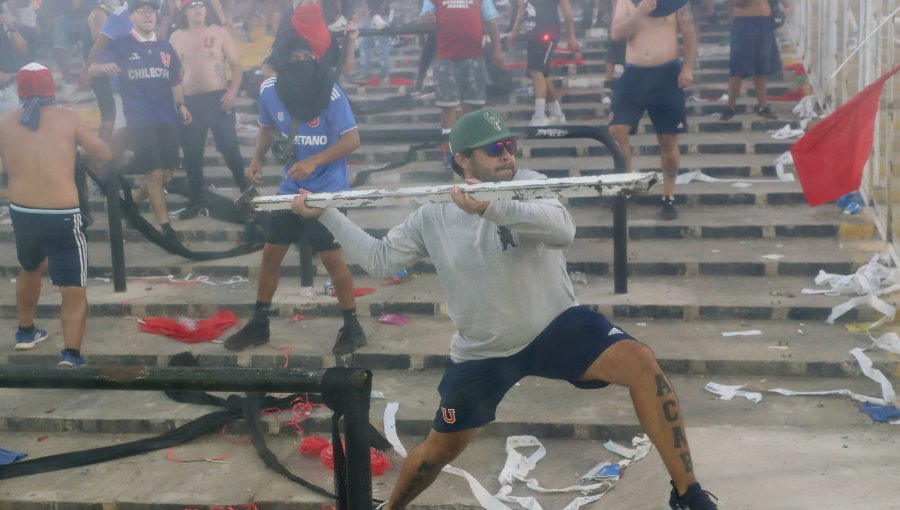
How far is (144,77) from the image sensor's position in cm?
941

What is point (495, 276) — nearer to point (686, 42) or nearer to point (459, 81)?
point (686, 42)

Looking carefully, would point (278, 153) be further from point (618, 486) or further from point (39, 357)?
point (618, 486)

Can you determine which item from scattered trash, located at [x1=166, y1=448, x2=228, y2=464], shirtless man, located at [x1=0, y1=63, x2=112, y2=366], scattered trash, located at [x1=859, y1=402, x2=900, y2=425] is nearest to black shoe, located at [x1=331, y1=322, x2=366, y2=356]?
scattered trash, located at [x1=166, y1=448, x2=228, y2=464]

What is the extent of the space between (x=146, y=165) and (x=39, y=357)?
2395 mm

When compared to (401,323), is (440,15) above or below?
above

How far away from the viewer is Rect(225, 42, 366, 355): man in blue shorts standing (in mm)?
6770

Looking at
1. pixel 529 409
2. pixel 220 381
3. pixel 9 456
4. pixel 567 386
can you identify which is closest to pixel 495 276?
pixel 220 381

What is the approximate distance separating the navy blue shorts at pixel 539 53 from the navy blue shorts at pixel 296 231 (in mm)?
4756

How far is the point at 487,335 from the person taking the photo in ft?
15.0

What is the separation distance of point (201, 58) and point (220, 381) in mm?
7495

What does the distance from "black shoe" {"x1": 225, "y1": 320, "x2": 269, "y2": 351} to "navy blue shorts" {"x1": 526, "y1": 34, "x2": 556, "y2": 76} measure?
4.87m

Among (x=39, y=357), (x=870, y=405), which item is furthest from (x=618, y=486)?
(x=39, y=357)

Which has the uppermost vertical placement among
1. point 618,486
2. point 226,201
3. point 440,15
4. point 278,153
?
point 440,15

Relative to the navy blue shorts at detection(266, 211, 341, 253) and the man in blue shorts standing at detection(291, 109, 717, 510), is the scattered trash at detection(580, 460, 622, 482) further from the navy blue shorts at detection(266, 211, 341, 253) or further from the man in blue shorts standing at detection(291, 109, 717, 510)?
the navy blue shorts at detection(266, 211, 341, 253)
